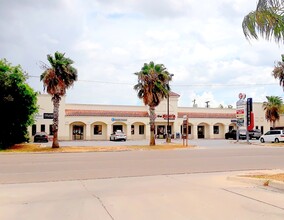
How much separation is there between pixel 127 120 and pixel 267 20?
152 ft

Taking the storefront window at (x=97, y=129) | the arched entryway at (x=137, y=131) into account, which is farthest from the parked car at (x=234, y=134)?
the storefront window at (x=97, y=129)

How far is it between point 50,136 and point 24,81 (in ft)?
68.4

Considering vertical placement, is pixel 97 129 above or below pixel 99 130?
above

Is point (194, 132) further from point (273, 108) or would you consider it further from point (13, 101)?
point (13, 101)

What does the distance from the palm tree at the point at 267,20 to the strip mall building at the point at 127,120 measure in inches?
1749

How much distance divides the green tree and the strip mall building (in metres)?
18.2

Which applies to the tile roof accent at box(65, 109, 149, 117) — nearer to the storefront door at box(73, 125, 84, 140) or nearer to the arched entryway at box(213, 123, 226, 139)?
the storefront door at box(73, 125, 84, 140)

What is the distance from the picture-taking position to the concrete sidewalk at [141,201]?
22.5 ft

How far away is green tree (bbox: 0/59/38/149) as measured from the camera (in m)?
31.0

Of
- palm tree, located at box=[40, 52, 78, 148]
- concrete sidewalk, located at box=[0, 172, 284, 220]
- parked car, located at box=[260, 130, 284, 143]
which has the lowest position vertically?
concrete sidewalk, located at box=[0, 172, 284, 220]

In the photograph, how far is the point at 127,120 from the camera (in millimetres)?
56906

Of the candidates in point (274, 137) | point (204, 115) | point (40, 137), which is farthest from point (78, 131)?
point (274, 137)

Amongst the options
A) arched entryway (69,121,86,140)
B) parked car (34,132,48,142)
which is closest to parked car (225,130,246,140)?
arched entryway (69,121,86,140)

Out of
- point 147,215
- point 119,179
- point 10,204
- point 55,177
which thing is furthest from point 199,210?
point 55,177
